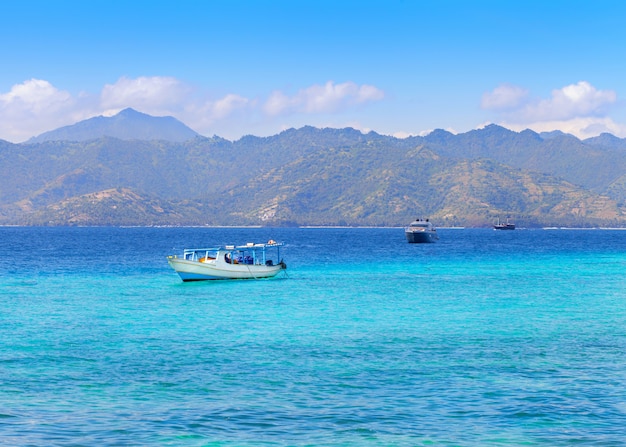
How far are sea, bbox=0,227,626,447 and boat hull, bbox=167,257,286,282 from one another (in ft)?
34.6

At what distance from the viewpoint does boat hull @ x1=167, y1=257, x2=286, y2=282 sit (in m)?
87.0

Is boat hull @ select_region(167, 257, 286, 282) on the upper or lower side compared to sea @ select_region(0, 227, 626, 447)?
upper

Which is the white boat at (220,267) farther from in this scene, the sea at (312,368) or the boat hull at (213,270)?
the sea at (312,368)

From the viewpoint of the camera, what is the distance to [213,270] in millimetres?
88625

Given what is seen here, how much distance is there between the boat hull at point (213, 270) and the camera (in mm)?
87000

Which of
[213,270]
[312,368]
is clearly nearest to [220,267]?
[213,270]

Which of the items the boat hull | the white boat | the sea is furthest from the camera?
the white boat

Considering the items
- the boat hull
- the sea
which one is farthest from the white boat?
the sea

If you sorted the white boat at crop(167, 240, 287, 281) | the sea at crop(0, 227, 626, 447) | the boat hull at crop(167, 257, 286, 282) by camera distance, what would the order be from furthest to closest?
the white boat at crop(167, 240, 287, 281)
the boat hull at crop(167, 257, 286, 282)
the sea at crop(0, 227, 626, 447)

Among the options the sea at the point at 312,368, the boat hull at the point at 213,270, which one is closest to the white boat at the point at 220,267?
the boat hull at the point at 213,270

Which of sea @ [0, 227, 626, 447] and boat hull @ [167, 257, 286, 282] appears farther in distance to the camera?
boat hull @ [167, 257, 286, 282]

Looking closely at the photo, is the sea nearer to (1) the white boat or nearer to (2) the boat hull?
(2) the boat hull

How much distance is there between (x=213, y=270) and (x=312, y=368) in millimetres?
53357

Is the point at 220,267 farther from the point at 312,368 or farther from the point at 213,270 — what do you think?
the point at 312,368
